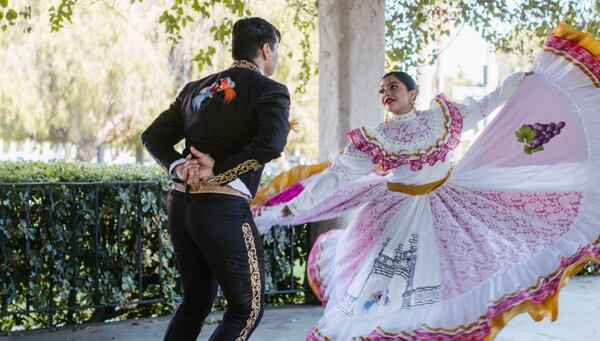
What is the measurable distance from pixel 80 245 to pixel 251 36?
115 inches

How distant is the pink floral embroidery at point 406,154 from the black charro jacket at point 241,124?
2.87 feet

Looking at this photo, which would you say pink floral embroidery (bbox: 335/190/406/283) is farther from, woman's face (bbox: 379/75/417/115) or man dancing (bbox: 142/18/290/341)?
man dancing (bbox: 142/18/290/341)

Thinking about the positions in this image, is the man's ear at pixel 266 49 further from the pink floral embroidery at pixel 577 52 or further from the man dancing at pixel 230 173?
the pink floral embroidery at pixel 577 52

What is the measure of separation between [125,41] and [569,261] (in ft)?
60.8

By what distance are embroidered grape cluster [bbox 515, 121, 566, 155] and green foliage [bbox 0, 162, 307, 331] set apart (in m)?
2.81

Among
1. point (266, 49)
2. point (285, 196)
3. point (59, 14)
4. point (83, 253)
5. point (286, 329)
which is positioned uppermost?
point (59, 14)

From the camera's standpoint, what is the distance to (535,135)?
14.9 ft

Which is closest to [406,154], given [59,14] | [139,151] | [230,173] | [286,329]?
[230,173]

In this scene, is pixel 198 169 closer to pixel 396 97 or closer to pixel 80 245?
pixel 396 97

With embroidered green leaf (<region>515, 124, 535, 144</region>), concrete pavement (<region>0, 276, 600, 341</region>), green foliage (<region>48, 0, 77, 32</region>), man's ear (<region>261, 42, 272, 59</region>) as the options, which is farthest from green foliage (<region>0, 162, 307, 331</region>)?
embroidered green leaf (<region>515, 124, 535, 144</region>)

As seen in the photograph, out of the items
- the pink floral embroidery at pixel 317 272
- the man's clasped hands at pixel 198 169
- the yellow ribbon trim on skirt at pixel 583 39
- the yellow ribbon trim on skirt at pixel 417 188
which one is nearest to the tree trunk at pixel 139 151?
the pink floral embroidery at pixel 317 272

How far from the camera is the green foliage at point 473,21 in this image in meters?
7.46

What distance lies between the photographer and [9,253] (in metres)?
5.51

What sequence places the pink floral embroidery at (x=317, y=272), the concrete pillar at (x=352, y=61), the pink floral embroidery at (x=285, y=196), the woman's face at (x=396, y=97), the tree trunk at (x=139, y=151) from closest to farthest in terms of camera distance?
the pink floral embroidery at (x=285, y=196) → the woman's face at (x=396, y=97) → the pink floral embroidery at (x=317, y=272) → the concrete pillar at (x=352, y=61) → the tree trunk at (x=139, y=151)
